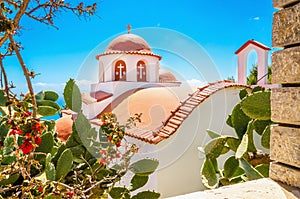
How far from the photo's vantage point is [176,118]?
2.88 metres

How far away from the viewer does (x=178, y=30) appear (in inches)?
78.6

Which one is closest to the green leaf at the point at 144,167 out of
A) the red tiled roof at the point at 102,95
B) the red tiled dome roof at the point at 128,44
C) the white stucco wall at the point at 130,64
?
the red tiled roof at the point at 102,95

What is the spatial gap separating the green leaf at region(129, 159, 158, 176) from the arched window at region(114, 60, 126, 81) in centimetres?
324

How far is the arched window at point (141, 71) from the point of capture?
4579 mm

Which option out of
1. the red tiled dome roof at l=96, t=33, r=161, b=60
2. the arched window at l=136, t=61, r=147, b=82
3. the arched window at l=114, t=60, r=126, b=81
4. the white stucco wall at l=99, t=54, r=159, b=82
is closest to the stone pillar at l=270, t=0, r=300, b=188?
the white stucco wall at l=99, t=54, r=159, b=82

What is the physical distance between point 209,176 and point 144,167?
1.22 feet

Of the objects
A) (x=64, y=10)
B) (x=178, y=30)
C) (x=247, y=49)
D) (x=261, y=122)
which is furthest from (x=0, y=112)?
(x=247, y=49)

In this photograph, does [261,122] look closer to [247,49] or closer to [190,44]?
[190,44]

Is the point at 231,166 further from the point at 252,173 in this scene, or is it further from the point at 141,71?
the point at 141,71

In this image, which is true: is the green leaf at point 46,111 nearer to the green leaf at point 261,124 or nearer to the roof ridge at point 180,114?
the green leaf at point 261,124

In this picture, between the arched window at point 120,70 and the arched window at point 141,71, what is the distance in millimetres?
240

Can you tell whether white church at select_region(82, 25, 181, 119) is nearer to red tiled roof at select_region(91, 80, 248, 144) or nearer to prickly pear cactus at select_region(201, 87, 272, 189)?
red tiled roof at select_region(91, 80, 248, 144)

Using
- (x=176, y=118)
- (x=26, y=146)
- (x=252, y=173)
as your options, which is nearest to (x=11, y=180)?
(x=26, y=146)

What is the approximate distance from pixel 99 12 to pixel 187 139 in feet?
5.89
